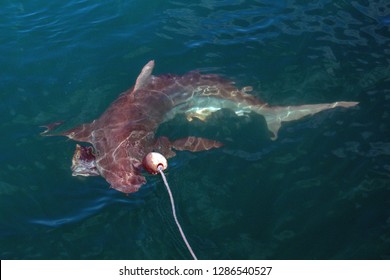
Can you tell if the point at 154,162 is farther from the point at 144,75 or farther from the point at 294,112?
the point at 294,112

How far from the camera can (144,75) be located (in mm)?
8906

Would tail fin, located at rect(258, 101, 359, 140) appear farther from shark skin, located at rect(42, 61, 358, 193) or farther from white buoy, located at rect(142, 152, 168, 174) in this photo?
white buoy, located at rect(142, 152, 168, 174)

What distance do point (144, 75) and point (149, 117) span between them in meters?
0.99

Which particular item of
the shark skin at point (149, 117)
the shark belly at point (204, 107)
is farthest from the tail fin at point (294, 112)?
the shark belly at point (204, 107)

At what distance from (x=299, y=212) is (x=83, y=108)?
5.32 m

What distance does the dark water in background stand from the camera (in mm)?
6766

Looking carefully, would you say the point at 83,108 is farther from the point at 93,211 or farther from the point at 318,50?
the point at 318,50

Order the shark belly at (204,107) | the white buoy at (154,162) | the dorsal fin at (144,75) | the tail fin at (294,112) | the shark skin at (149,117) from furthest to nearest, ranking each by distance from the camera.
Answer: the shark belly at (204,107) < the dorsal fin at (144,75) < the tail fin at (294,112) < the shark skin at (149,117) < the white buoy at (154,162)

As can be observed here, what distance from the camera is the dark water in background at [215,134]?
266 inches

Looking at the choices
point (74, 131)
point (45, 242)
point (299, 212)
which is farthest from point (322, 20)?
point (45, 242)

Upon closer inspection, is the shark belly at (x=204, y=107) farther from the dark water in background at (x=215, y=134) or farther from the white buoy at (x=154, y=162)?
the white buoy at (x=154, y=162)

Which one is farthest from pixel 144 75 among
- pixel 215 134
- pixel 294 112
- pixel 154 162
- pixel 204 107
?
pixel 294 112

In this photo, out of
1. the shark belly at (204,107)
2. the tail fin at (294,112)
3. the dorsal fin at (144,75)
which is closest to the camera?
the tail fin at (294,112)

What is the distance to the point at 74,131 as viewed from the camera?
28.1 feet
